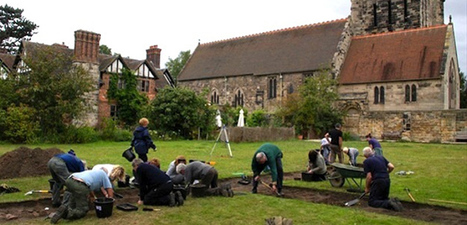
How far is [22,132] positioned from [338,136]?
1836 centimetres

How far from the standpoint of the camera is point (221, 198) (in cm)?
968

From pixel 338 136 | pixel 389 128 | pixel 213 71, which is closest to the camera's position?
pixel 338 136

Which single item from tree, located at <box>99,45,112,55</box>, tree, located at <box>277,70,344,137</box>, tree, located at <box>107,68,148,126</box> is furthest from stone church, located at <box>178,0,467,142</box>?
tree, located at <box>99,45,112,55</box>

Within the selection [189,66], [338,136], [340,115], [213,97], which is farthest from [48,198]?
[189,66]

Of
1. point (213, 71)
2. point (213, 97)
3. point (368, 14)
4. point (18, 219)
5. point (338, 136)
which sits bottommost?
point (18, 219)

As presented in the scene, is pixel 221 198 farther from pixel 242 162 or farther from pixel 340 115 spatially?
pixel 340 115

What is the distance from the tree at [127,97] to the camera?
37281 mm

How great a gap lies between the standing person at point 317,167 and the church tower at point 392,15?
31.7m

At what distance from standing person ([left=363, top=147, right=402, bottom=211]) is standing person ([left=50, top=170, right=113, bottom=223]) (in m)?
5.51

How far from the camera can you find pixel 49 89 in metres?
25.2

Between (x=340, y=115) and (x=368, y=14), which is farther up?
(x=368, y=14)

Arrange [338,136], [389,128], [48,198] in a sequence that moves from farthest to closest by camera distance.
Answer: [389,128] → [338,136] → [48,198]

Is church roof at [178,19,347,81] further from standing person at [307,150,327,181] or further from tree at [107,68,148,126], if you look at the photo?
standing person at [307,150,327,181]

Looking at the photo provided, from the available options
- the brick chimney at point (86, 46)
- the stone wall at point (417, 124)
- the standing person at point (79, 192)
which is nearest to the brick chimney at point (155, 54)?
the brick chimney at point (86, 46)
